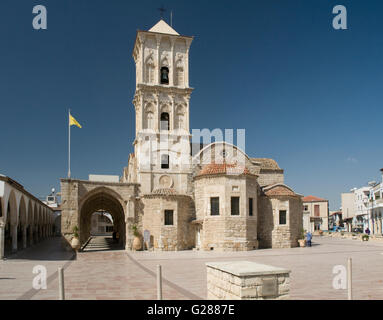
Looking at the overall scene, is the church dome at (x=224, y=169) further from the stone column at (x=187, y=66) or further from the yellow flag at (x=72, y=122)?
the yellow flag at (x=72, y=122)

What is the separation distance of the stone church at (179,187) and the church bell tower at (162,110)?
8cm

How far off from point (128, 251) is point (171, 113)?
40.2 feet

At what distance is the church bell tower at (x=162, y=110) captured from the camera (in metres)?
30.3

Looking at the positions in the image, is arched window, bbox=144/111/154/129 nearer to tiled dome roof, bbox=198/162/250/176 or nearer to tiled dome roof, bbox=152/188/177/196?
tiled dome roof, bbox=152/188/177/196

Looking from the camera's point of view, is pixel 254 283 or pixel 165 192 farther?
pixel 165 192

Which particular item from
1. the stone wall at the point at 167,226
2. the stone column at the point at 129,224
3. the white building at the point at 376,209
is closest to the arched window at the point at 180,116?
the stone wall at the point at 167,226

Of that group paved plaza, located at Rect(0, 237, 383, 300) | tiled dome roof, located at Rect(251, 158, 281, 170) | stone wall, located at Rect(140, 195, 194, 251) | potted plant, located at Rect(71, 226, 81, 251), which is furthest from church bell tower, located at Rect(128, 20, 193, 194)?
paved plaza, located at Rect(0, 237, 383, 300)

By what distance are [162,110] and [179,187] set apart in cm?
698

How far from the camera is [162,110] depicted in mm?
32250

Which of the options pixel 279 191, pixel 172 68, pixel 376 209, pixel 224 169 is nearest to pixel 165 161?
pixel 224 169

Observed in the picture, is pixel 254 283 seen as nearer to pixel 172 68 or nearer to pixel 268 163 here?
pixel 172 68

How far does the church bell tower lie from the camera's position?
3030cm
